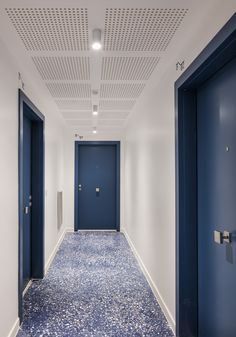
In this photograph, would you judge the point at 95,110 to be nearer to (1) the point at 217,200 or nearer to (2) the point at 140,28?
(2) the point at 140,28

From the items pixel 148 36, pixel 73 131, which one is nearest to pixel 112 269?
pixel 148 36

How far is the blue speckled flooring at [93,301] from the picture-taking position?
2404 mm

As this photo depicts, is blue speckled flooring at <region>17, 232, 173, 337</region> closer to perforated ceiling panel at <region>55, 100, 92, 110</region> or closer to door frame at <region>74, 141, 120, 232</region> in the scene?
door frame at <region>74, 141, 120, 232</region>

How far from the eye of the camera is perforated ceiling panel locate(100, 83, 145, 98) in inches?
123

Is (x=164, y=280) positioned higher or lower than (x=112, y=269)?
higher

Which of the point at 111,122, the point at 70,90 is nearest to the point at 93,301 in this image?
the point at 70,90

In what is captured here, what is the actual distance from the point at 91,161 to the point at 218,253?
5.02 m

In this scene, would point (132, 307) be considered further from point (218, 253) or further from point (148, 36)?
point (148, 36)

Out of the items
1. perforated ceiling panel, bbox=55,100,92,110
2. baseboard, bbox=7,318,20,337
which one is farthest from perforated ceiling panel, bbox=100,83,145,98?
baseboard, bbox=7,318,20,337

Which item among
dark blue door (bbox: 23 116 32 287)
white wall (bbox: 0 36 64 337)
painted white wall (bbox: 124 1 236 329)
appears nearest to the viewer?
painted white wall (bbox: 124 1 236 329)

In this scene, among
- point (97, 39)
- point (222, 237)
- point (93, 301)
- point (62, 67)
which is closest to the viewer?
point (222, 237)

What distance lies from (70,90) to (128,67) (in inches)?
39.0

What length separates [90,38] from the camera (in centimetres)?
201

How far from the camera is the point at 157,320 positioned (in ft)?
8.36
